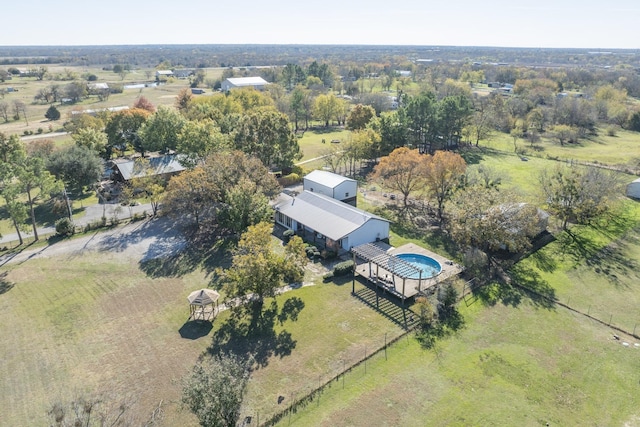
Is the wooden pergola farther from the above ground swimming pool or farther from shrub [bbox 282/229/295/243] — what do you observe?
shrub [bbox 282/229/295/243]

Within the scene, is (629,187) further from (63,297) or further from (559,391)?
(63,297)

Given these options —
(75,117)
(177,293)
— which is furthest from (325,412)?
(75,117)

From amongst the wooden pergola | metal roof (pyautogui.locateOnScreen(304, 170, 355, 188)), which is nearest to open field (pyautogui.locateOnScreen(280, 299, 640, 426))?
the wooden pergola

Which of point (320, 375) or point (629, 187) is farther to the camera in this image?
point (629, 187)

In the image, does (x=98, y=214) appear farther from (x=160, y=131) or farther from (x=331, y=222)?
(x=331, y=222)

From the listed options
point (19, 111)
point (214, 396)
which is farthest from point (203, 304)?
point (19, 111)

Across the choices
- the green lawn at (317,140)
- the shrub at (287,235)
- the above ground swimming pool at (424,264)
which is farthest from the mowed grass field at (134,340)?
the green lawn at (317,140)

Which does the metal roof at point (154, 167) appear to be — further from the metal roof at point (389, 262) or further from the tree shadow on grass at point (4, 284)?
the metal roof at point (389, 262)
